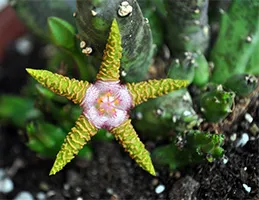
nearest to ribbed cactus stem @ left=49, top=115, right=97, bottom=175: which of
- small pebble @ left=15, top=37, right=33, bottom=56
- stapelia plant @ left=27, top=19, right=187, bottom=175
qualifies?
stapelia plant @ left=27, top=19, right=187, bottom=175

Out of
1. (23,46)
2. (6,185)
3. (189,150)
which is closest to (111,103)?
(189,150)

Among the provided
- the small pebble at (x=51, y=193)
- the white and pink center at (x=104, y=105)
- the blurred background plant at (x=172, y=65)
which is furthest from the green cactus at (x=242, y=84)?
the small pebble at (x=51, y=193)

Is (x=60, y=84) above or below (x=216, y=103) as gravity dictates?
above

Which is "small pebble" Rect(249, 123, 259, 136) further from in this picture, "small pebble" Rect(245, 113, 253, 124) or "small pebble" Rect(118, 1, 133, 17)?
"small pebble" Rect(118, 1, 133, 17)

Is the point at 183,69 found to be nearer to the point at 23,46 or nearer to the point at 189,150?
the point at 189,150

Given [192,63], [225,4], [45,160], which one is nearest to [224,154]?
[192,63]
